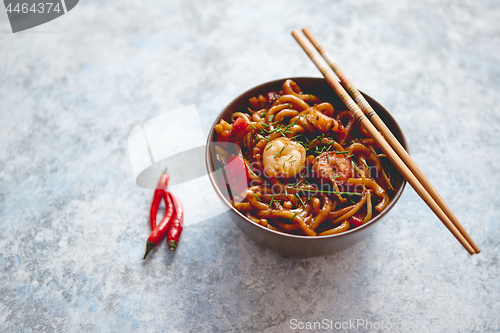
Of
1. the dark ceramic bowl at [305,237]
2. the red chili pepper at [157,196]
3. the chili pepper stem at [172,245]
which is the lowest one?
the chili pepper stem at [172,245]

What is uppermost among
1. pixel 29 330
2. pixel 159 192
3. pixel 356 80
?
pixel 356 80

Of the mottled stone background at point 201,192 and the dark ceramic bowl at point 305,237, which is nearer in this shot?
the dark ceramic bowl at point 305,237

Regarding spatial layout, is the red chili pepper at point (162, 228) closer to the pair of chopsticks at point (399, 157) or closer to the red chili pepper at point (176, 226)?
the red chili pepper at point (176, 226)

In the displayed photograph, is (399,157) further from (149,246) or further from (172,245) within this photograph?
(149,246)

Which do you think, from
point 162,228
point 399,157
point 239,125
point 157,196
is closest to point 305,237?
point 399,157

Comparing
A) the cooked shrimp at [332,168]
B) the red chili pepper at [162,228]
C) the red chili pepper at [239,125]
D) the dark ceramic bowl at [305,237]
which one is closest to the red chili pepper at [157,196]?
the red chili pepper at [162,228]

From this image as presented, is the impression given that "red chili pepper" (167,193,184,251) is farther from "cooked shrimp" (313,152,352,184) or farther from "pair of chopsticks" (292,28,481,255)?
"pair of chopsticks" (292,28,481,255)

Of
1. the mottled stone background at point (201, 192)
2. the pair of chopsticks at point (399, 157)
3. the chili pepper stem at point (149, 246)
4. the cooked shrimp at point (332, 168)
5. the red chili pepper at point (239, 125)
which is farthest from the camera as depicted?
the chili pepper stem at point (149, 246)

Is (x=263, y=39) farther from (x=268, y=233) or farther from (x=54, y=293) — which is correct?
(x=54, y=293)

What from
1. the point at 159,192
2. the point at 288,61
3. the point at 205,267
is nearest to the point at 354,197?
the point at 205,267
